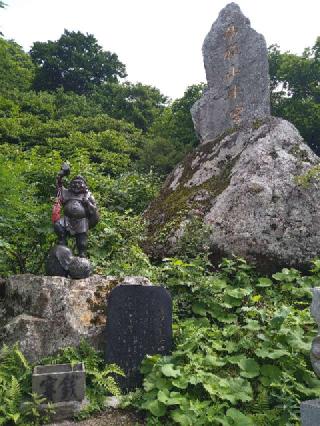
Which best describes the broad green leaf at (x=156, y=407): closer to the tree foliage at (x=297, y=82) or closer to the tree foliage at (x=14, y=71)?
the tree foliage at (x=297, y=82)

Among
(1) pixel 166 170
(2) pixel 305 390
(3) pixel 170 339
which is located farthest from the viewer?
(1) pixel 166 170

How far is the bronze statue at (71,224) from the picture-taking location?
17.4 feet

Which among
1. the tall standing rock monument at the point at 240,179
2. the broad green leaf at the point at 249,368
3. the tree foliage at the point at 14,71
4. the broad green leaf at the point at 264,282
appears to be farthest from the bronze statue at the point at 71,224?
the tree foliage at the point at 14,71

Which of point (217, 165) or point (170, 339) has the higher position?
point (217, 165)

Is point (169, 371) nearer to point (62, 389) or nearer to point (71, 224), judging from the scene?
point (62, 389)

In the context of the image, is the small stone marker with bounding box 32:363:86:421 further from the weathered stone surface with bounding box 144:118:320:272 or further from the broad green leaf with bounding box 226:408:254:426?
the weathered stone surface with bounding box 144:118:320:272

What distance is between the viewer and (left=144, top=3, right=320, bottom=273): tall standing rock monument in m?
7.26

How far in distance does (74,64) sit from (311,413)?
26382mm

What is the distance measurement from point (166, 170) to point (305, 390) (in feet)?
31.1

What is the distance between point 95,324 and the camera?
5004mm

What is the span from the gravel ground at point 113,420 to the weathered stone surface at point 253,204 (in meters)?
3.51

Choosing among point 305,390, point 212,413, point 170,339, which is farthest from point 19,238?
point 305,390

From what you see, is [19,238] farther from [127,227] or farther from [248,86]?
[248,86]

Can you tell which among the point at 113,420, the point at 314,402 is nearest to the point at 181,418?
the point at 113,420
